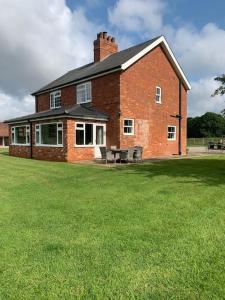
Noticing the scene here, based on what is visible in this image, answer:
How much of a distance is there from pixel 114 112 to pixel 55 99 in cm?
920

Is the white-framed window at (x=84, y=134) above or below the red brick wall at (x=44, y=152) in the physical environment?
above

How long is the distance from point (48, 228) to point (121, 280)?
2.43 metres

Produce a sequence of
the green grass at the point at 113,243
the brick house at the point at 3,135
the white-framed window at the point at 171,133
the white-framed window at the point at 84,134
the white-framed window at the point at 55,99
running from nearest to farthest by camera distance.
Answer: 1. the green grass at the point at 113,243
2. the white-framed window at the point at 84,134
3. the white-framed window at the point at 171,133
4. the white-framed window at the point at 55,99
5. the brick house at the point at 3,135

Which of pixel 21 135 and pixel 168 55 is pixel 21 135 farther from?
pixel 168 55

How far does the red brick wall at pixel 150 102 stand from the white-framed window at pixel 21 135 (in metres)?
8.05

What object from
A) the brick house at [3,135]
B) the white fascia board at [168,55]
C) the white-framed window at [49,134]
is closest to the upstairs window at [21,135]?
the white-framed window at [49,134]

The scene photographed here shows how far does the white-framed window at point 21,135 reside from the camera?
24.1 metres

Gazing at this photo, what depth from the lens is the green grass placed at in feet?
11.9

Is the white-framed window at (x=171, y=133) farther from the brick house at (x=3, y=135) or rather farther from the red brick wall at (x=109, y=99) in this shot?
the brick house at (x=3, y=135)

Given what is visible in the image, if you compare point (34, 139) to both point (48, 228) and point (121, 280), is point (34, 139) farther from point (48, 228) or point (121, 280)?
point (121, 280)

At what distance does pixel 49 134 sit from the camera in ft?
69.4

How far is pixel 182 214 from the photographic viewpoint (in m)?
6.54

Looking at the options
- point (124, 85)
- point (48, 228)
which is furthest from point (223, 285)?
point (124, 85)

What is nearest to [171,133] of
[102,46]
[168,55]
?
[168,55]
